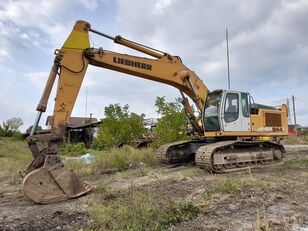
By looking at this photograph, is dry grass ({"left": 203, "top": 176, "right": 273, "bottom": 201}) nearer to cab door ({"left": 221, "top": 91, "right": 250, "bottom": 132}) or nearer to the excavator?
the excavator

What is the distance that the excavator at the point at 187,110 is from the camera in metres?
6.67

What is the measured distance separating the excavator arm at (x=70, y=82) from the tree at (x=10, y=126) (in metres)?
42.0

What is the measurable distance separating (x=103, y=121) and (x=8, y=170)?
43.4ft

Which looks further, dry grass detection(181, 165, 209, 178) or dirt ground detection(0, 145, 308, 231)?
dry grass detection(181, 165, 209, 178)

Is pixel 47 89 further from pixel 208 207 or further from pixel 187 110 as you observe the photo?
pixel 187 110

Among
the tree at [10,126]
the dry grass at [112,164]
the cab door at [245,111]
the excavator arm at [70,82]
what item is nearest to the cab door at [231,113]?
the cab door at [245,111]

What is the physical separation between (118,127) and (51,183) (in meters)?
18.3

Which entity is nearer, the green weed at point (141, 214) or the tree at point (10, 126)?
the green weed at point (141, 214)

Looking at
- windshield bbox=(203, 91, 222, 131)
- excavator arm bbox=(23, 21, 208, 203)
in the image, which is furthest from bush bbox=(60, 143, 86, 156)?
excavator arm bbox=(23, 21, 208, 203)

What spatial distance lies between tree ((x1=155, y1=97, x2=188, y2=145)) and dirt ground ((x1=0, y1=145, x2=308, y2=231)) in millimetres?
7001

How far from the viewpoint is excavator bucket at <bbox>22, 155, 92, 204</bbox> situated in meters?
6.30

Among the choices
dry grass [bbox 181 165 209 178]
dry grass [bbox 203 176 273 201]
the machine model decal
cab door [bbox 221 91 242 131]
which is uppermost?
the machine model decal

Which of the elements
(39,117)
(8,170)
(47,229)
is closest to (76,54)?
(39,117)

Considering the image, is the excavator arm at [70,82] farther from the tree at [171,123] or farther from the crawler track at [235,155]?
the tree at [171,123]
